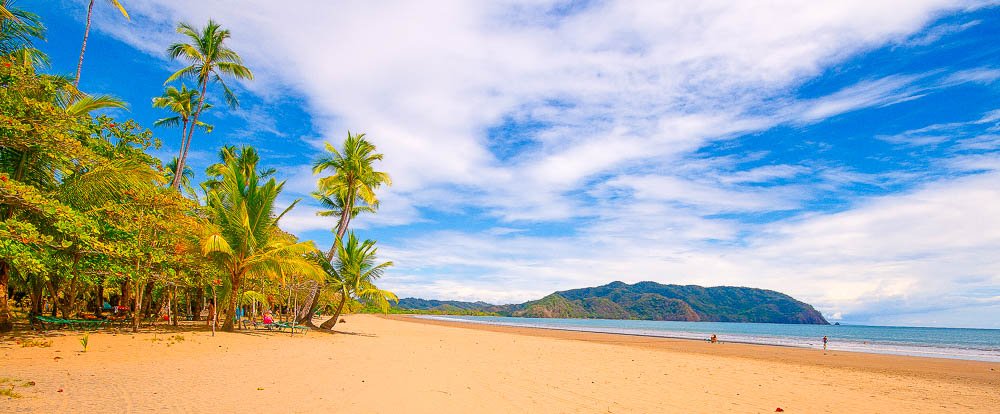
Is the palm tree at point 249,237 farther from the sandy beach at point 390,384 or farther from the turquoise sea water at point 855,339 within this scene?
the turquoise sea water at point 855,339

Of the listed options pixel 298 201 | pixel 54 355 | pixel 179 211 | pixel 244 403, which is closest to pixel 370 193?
pixel 298 201

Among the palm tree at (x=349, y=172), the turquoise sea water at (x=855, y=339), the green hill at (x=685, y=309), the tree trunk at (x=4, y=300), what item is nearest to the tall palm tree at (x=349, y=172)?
the palm tree at (x=349, y=172)

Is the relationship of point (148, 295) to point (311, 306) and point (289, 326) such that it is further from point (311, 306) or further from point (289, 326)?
point (289, 326)

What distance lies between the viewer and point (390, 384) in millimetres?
7773

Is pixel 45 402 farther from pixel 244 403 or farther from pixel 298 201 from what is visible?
pixel 298 201

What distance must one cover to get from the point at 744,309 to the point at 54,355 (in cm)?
21193

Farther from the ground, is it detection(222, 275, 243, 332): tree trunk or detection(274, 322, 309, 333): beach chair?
→ detection(222, 275, 243, 332): tree trunk

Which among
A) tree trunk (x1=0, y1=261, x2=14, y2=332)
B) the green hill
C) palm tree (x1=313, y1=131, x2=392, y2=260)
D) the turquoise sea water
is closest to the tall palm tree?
palm tree (x1=313, y1=131, x2=392, y2=260)

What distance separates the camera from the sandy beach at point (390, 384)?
609cm

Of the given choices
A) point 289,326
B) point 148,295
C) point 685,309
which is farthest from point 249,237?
point 685,309

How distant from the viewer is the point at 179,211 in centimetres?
1538

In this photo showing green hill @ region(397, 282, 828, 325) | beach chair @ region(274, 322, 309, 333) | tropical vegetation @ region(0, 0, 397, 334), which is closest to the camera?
tropical vegetation @ region(0, 0, 397, 334)

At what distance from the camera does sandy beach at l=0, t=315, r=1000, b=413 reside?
20.0 ft

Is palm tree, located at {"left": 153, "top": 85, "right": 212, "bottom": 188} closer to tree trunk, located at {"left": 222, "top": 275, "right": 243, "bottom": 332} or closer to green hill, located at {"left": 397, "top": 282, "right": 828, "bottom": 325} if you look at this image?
tree trunk, located at {"left": 222, "top": 275, "right": 243, "bottom": 332}
